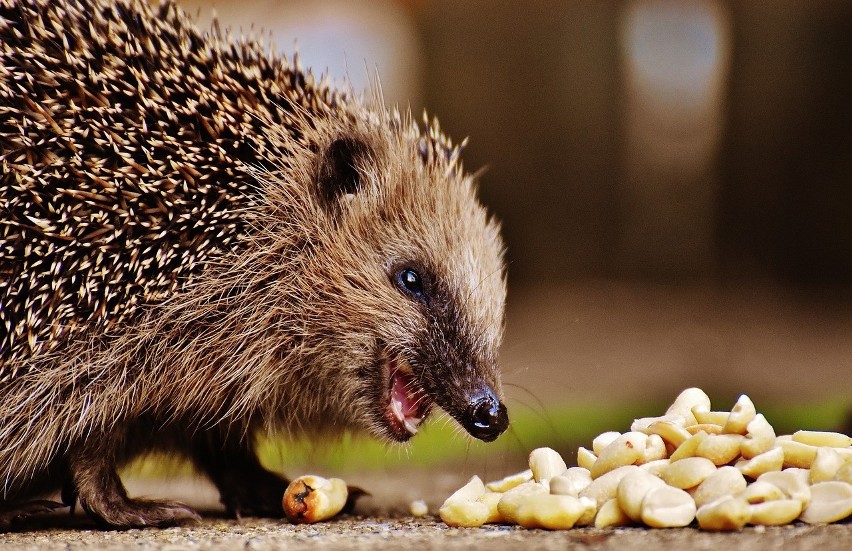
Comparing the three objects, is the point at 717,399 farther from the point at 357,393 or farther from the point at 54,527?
the point at 54,527

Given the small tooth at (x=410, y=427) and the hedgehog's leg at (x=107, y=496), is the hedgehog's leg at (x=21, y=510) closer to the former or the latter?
the hedgehog's leg at (x=107, y=496)

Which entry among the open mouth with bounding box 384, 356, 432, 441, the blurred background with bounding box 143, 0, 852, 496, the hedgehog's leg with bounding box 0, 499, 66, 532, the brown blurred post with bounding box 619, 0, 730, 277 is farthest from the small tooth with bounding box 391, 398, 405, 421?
the brown blurred post with bounding box 619, 0, 730, 277

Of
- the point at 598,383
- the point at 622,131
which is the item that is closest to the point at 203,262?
the point at 598,383

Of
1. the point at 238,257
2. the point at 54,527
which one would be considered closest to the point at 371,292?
the point at 238,257

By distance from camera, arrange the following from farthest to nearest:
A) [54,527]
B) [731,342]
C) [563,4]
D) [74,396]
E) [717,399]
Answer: [563,4] < [731,342] < [717,399] < [54,527] < [74,396]

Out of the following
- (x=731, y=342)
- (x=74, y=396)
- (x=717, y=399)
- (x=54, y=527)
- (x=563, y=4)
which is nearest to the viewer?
(x=74, y=396)

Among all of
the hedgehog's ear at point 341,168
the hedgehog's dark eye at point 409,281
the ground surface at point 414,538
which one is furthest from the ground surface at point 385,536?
the hedgehog's ear at point 341,168
